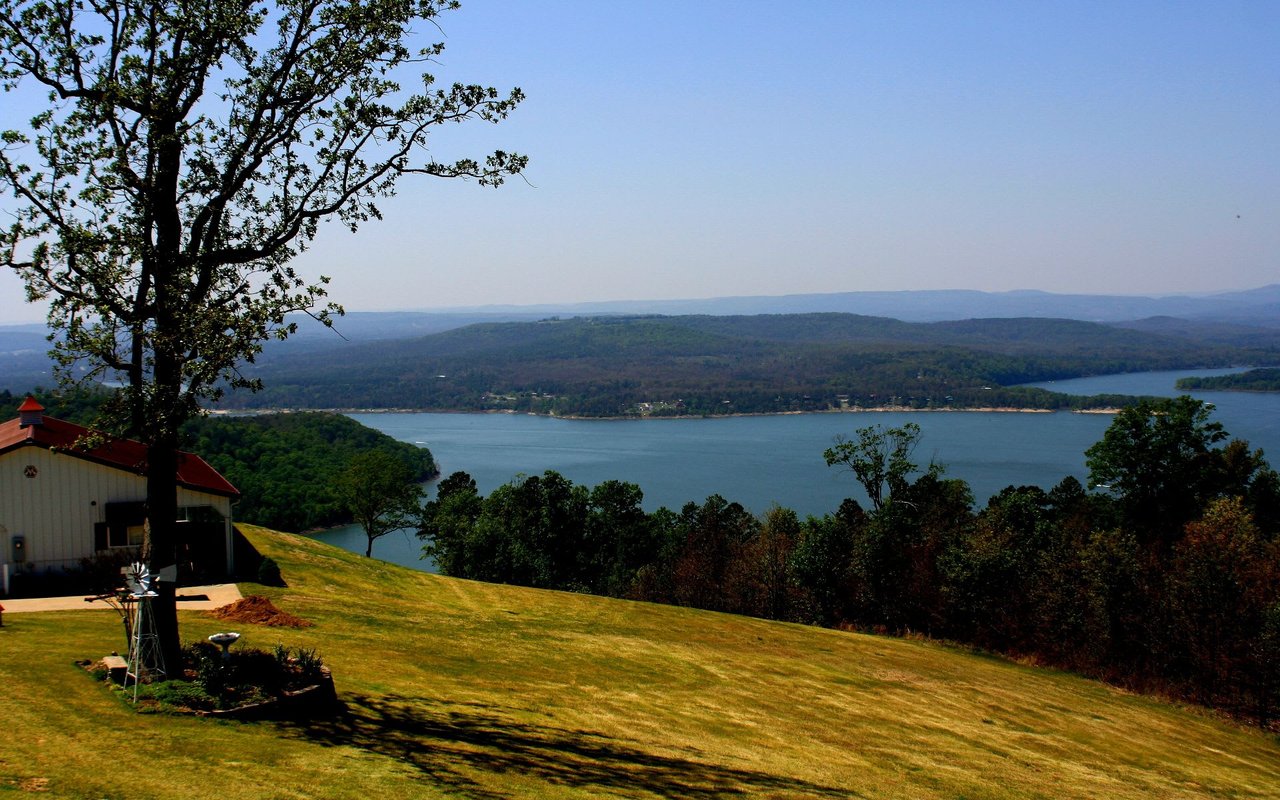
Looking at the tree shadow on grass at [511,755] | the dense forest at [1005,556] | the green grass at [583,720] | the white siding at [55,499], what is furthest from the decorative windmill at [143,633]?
the dense forest at [1005,556]

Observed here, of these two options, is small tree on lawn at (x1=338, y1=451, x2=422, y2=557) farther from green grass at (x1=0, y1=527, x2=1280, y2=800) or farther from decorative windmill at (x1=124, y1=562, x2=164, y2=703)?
decorative windmill at (x1=124, y1=562, x2=164, y2=703)

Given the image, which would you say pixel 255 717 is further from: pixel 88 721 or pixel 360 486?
pixel 360 486

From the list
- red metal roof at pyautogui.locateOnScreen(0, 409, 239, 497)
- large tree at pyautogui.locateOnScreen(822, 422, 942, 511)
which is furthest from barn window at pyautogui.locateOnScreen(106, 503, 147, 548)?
large tree at pyautogui.locateOnScreen(822, 422, 942, 511)

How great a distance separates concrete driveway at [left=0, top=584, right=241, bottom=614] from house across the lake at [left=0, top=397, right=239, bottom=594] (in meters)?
0.81

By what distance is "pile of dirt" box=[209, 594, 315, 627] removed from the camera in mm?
16625

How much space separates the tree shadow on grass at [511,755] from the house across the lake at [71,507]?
9.28 m

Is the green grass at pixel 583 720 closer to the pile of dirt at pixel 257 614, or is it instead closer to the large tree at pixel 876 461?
the pile of dirt at pixel 257 614

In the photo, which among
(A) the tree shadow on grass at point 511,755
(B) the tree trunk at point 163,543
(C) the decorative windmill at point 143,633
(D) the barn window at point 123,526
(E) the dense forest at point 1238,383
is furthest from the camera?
(E) the dense forest at point 1238,383

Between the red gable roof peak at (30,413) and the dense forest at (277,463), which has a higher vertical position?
the red gable roof peak at (30,413)

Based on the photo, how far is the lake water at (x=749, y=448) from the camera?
3654 inches

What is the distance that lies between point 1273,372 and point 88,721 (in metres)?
212

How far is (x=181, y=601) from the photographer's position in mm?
18047

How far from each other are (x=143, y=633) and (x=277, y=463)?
224ft

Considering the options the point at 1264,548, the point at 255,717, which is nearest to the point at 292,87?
the point at 255,717
